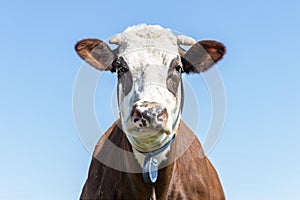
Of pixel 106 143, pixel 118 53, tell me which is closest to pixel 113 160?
pixel 106 143

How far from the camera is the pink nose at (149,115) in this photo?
7.27 metres

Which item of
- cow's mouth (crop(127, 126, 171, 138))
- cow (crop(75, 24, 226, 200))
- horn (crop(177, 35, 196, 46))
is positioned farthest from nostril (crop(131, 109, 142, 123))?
horn (crop(177, 35, 196, 46))

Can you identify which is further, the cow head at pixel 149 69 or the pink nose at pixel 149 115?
the cow head at pixel 149 69

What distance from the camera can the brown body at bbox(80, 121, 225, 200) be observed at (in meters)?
8.77

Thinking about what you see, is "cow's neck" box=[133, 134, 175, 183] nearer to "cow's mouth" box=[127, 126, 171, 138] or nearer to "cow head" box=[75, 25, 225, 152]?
"cow head" box=[75, 25, 225, 152]

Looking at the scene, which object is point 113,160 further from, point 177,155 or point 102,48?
point 102,48

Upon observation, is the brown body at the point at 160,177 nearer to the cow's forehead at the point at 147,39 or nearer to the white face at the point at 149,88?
the white face at the point at 149,88

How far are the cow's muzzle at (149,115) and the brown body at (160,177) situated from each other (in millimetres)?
1371

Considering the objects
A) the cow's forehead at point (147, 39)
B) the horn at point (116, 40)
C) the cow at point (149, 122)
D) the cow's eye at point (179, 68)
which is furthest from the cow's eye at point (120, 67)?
the cow's eye at point (179, 68)

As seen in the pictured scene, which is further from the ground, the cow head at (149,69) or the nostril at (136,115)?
the cow head at (149,69)

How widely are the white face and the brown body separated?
0.71m

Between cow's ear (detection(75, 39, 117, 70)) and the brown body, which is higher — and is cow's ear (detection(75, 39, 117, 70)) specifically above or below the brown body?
above

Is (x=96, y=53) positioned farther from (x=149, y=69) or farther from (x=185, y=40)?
(x=149, y=69)

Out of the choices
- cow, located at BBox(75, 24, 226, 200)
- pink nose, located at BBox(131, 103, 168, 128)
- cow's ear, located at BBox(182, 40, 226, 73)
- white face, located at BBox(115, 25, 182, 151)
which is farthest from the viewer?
cow's ear, located at BBox(182, 40, 226, 73)
